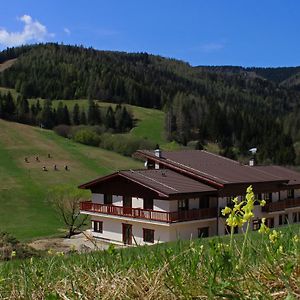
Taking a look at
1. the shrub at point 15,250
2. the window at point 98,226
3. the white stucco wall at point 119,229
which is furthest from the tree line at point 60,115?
the shrub at point 15,250

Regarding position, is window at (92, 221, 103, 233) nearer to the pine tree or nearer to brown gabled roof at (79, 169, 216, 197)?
brown gabled roof at (79, 169, 216, 197)

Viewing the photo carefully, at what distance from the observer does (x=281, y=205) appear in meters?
43.0

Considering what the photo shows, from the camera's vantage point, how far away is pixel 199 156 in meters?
45.8

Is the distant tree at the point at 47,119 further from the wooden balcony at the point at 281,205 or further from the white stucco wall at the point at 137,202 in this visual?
the white stucco wall at the point at 137,202

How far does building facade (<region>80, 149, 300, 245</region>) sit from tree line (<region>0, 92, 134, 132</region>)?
92.5m

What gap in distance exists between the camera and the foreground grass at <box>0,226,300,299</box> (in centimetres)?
249

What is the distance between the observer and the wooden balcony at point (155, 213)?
34.8m

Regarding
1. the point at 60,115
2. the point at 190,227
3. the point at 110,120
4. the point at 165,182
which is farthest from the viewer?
the point at 110,120

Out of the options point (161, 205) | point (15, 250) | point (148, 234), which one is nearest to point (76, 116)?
point (148, 234)

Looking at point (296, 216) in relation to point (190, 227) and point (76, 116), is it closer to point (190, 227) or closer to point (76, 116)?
point (190, 227)

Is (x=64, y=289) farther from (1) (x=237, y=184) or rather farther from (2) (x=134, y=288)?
(1) (x=237, y=184)

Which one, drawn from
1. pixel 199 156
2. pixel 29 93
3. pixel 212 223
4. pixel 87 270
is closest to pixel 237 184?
pixel 212 223

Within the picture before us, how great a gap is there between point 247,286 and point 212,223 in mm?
35916

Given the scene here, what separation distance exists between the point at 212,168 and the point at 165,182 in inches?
251
